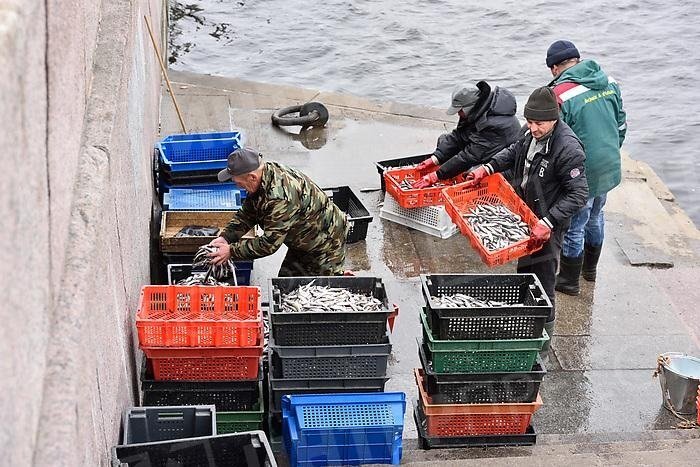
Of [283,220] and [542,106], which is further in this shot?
[542,106]

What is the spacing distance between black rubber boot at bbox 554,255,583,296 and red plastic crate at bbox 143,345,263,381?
151 inches

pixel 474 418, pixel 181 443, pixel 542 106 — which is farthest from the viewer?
pixel 542 106

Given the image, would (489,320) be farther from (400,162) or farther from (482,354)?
(400,162)

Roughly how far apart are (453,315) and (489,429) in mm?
1061

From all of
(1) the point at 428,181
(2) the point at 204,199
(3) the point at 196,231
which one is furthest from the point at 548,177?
(2) the point at 204,199

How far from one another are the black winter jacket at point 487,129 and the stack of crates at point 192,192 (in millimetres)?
2410

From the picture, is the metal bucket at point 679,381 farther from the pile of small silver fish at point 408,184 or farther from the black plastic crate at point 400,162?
the black plastic crate at point 400,162

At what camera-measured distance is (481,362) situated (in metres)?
6.34

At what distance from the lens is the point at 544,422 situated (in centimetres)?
726

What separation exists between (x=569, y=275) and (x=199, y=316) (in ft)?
13.9

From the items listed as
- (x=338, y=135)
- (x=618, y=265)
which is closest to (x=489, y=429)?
(x=618, y=265)

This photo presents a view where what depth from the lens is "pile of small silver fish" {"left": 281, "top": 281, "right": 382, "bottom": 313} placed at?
630 cm

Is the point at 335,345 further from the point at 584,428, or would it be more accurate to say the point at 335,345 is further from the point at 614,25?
the point at 614,25

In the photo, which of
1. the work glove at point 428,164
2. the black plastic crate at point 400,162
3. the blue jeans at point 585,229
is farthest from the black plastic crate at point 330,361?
the black plastic crate at point 400,162
